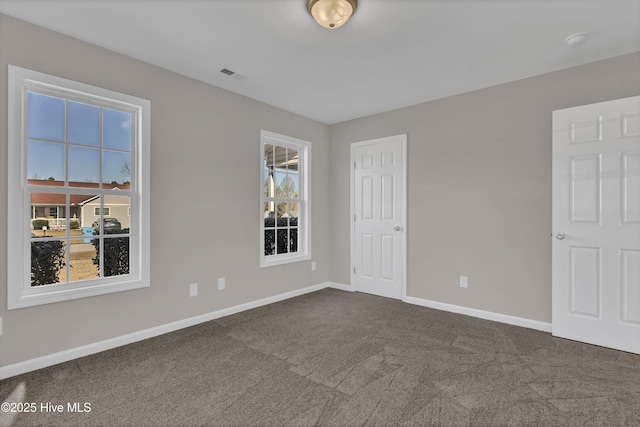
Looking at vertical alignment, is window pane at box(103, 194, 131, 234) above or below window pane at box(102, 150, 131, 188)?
below

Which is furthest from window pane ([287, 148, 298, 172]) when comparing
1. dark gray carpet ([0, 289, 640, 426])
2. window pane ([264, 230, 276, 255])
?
dark gray carpet ([0, 289, 640, 426])

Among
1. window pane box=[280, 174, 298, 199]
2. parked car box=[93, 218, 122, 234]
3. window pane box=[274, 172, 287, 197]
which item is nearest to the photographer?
parked car box=[93, 218, 122, 234]

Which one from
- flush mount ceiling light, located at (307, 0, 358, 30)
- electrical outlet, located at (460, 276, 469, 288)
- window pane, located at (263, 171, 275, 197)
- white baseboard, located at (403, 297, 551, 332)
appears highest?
flush mount ceiling light, located at (307, 0, 358, 30)

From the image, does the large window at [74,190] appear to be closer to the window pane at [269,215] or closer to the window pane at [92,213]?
the window pane at [92,213]

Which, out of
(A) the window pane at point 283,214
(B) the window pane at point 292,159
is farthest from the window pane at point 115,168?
(B) the window pane at point 292,159

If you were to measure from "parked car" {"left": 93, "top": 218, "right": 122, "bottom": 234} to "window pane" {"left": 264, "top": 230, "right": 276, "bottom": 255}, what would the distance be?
1738 mm

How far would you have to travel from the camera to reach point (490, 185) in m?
3.52

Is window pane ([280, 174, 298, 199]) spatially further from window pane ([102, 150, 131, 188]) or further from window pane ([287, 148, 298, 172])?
window pane ([102, 150, 131, 188])

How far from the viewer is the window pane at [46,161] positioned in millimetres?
2439

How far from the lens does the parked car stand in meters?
2.80

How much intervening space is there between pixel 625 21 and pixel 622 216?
5.01 feet

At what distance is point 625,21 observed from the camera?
2.33m

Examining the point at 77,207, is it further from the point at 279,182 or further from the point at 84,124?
the point at 279,182

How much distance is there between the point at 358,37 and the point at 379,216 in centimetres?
247
